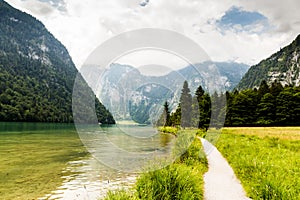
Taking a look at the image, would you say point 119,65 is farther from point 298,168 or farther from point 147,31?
point 298,168

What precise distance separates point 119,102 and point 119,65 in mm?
2945

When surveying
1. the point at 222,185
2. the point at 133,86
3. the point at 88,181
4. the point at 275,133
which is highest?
the point at 133,86

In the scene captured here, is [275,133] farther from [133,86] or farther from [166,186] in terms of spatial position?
[166,186]

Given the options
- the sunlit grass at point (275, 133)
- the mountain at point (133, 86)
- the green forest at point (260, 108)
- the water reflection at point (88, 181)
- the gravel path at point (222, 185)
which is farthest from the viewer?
the green forest at point (260, 108)

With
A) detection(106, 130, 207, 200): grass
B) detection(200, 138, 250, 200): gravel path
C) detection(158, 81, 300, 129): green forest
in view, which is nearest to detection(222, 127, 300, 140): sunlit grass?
detection(158, 81, 300, 129): green forest

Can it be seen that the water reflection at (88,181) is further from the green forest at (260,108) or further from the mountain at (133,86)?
the green forest at (260,108)

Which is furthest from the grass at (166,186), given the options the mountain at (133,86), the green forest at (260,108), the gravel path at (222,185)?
the green forest at (260,108)

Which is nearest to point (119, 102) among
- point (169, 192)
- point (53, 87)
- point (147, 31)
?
point (147, 31)

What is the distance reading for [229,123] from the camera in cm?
7588

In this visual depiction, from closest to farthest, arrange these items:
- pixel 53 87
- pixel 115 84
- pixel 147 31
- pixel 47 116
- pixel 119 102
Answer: pixel 147 31
pixel 115 84
pixel 119 102
pixel 47 116
pixel 53 87

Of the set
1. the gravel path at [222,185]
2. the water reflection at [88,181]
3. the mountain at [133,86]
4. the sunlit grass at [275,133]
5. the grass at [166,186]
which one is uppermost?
the mountain at [133,86]

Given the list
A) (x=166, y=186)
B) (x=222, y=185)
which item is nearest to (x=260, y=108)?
(x=222, y=185)

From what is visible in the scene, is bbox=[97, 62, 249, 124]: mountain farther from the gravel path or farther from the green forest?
the green forest

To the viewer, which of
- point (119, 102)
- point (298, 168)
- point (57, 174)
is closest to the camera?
point (298, 168)
